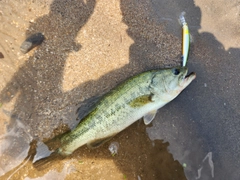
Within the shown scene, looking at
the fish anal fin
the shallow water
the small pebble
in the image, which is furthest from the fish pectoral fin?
the small pebble

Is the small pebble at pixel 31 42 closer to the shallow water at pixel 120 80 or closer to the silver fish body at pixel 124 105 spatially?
the shallow water at pixel 120 80

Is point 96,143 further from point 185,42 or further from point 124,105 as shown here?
point 185,42

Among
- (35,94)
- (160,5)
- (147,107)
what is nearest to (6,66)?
(35,94)

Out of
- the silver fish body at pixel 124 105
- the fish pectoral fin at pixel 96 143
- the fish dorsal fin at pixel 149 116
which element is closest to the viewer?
the silver fish body at pixel 124 105

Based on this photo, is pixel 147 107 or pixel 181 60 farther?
pixel 181 60

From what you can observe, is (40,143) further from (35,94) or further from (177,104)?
(177,104)

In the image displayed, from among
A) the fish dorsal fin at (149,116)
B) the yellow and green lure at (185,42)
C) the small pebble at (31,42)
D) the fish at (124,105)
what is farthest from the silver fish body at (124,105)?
the small pebble at (31,42)
